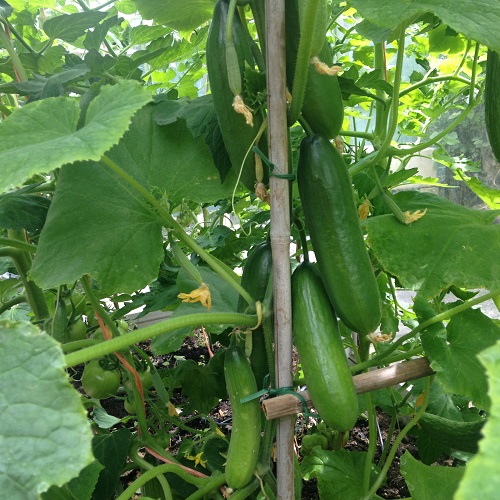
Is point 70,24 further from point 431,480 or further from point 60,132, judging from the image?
point 431,480

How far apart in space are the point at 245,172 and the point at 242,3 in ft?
0.76

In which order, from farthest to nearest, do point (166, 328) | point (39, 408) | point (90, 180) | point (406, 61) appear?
point (406, 61) < point (90, 180) < point (166, 328) < point (39, 408)

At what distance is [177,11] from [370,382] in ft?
2.46

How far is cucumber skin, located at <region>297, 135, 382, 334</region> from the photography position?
754 millimetres

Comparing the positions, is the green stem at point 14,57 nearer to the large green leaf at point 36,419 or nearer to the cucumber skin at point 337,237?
the cucumber skin at point 337,237

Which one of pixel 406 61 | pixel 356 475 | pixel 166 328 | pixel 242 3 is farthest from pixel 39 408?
pixel 406 61

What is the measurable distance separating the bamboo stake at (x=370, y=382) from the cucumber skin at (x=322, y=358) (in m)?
0.03

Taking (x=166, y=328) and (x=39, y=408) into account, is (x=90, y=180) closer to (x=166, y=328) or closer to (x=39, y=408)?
(x=166, y=328)

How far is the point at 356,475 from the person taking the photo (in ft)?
3.67

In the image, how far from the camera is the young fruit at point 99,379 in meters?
1.26

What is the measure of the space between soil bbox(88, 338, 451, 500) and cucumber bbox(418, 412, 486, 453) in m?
0.33

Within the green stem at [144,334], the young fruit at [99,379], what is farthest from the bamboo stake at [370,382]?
the young fruit at [99,379]

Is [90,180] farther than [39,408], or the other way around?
[90,180]

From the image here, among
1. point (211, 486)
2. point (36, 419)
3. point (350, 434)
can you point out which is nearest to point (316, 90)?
point (36, 419)
